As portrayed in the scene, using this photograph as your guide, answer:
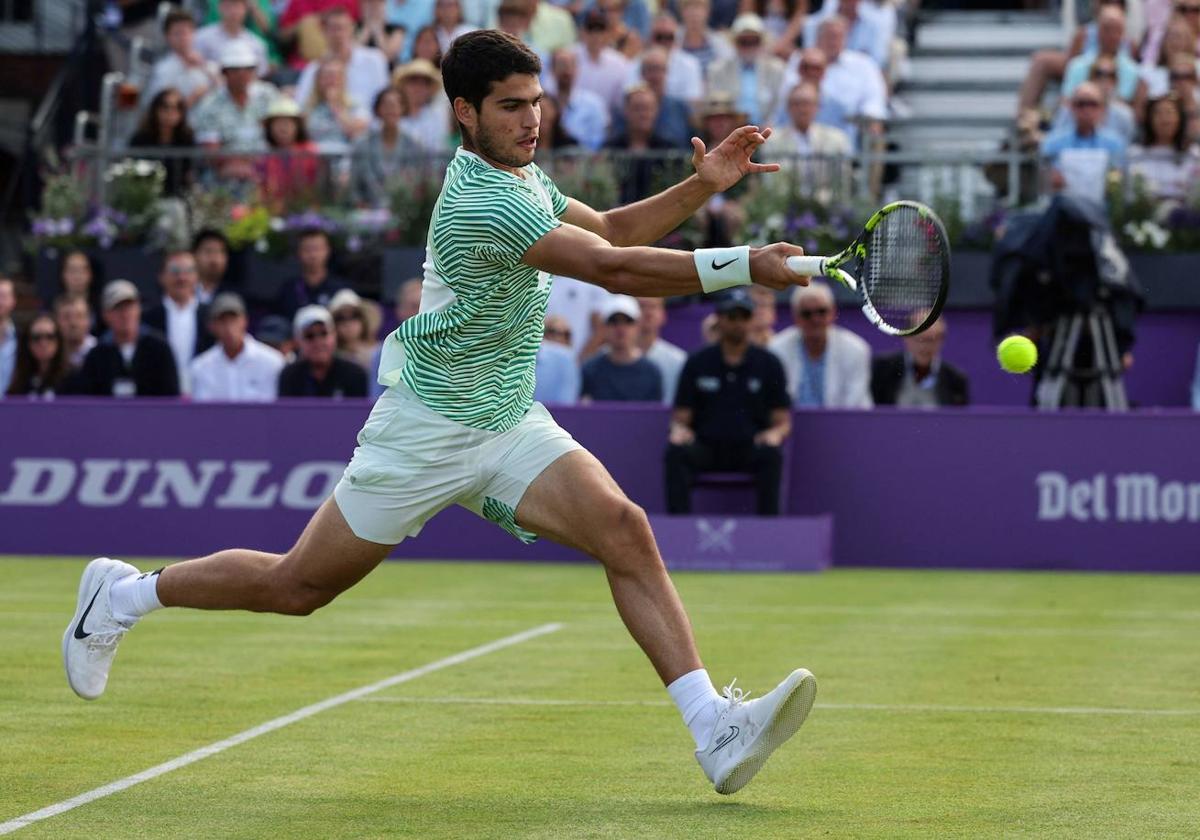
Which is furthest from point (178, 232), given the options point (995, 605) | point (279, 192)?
point (995, 605)

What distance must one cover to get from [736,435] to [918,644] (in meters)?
3.96

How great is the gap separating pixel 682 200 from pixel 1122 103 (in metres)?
11.4

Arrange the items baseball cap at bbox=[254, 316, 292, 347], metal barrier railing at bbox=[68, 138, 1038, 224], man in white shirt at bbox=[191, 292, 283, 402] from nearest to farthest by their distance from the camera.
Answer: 1. man in white shirt at bbox=[191, 292, 283, 402]
2. baseball cap at bbox=[254, 316, 292, 347]
3. metal barrier railing at bbox=[68, 138, 1038, 224]

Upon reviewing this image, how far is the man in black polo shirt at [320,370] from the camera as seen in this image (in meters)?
14.3

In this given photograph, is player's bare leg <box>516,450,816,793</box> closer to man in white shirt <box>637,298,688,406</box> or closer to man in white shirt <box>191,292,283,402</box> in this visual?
man in white shirt <box>637,298,688,406</box>

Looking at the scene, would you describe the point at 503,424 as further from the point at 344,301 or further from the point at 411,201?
the point at 411,201

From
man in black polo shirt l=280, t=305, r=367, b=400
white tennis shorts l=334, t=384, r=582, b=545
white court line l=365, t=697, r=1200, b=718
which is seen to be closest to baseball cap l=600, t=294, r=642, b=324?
man in black polo shirt l=280, t=305, r=367, b=400

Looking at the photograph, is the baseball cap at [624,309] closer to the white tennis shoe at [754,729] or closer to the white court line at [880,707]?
the white court line at [880,707]

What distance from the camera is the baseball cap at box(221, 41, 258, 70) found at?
1786 centimetres

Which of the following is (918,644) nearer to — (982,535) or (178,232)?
(982,535)

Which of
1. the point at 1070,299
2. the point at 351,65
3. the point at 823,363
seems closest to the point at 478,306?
the point at 823,363

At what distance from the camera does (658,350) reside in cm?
1462

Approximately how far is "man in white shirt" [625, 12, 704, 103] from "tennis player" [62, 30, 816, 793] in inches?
449

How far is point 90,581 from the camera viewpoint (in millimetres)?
6625
